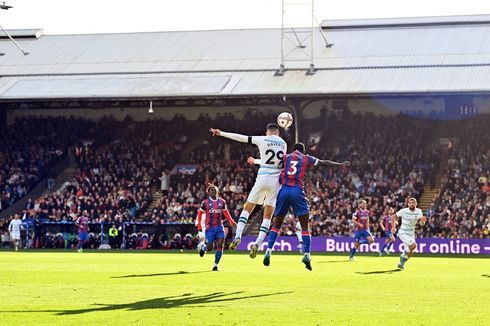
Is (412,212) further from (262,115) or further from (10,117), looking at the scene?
(10,117)

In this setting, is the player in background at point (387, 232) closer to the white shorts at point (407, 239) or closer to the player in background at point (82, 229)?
the white shorts at point (407, 239)

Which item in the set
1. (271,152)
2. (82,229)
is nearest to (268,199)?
(271,152)

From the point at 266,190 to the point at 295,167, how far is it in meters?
1.04

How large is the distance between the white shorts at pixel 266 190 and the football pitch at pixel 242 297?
179cm

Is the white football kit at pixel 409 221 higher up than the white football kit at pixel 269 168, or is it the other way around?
the white football kit at pixel 269 168

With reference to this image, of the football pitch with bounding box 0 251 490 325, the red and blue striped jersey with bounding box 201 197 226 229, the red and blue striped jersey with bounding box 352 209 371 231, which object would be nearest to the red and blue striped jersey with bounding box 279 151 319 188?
the football pitch with bounding box 0 251 490 325

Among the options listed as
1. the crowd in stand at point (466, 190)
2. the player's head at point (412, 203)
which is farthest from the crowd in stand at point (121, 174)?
the player's head at point (412, 203)

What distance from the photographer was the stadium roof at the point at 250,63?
53.0 meters

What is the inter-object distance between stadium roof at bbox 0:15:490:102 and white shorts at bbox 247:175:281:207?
2997 cm

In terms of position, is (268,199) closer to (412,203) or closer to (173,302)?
(173,302)

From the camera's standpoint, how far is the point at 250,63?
5862cm

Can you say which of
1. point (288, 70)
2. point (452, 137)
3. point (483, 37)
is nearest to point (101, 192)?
point (288, 70)

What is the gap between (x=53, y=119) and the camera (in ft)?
210

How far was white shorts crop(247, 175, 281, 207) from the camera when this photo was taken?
21.6 meters
